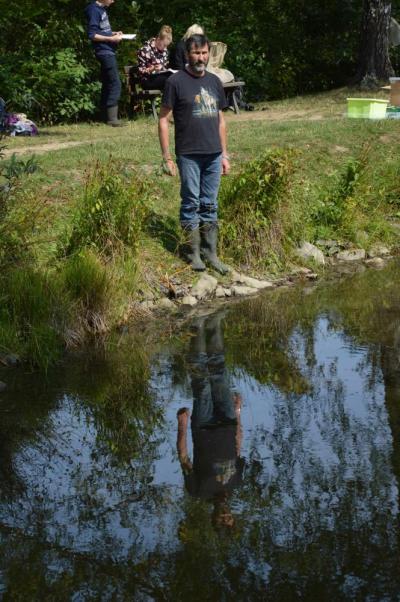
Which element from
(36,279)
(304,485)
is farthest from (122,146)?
(304,485)

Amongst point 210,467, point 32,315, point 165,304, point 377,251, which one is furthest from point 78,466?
point 377,251

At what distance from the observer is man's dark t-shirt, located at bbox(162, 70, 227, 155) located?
375 inches

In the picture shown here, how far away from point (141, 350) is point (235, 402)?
149 centimetres

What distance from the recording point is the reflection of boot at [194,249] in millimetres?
10164

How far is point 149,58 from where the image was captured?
16641 millimetres

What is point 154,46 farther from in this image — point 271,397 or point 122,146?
point 271,397

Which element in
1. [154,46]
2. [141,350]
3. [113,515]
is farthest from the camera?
[154,46]

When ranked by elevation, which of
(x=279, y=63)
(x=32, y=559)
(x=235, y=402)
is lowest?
(x=32, y=559)

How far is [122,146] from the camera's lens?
1313 centimetres

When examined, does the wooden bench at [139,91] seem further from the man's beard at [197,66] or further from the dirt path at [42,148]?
the man's beard at [197,66]

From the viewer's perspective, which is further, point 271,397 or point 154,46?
point 154,46

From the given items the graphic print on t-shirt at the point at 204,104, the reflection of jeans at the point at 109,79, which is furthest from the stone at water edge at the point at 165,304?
the reflection of jeans at the point at 109,79

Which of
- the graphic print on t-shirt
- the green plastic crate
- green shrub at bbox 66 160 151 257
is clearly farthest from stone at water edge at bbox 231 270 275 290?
the green plastic crate

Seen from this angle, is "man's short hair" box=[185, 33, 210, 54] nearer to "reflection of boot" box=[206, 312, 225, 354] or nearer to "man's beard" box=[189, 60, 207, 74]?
"man's beard" box=[189, 60, 207, 74]
